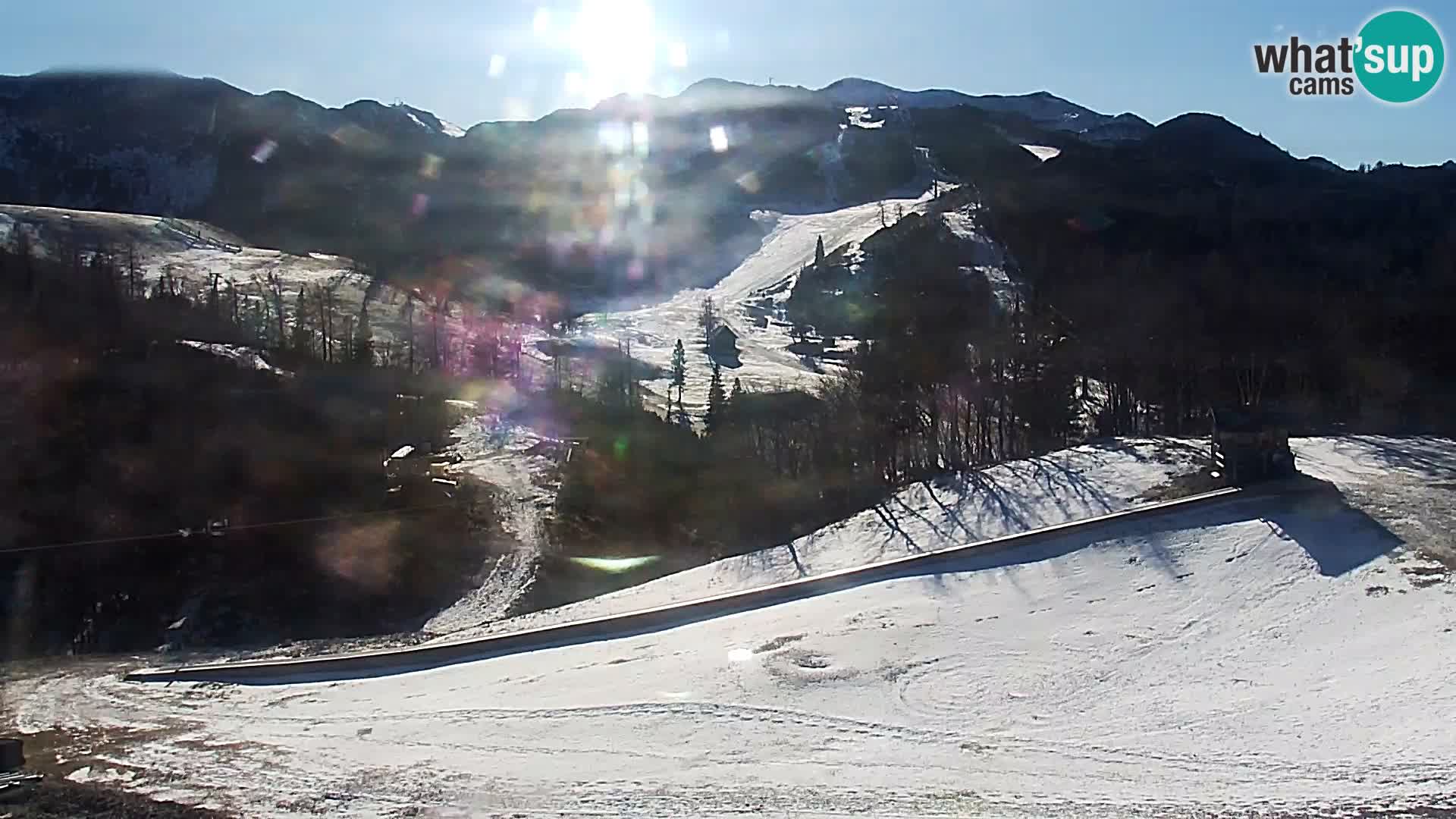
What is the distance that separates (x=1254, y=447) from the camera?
1792cm

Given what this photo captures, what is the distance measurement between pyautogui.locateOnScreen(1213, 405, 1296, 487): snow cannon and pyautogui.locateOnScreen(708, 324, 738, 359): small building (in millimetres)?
63735

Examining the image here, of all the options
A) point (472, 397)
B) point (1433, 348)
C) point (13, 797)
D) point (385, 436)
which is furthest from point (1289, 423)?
point (472, 397)

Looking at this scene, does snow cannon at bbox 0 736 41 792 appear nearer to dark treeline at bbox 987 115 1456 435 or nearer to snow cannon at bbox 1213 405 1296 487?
snow cannon at bbox 1213 405 1296 487

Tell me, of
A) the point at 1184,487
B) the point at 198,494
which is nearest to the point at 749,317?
the point at 198,494

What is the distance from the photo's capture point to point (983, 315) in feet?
225

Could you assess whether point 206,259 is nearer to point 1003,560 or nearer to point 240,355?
point 240,355

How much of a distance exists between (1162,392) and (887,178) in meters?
117

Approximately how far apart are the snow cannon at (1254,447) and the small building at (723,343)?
63735 mm

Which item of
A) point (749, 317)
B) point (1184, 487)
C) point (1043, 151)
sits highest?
point (1043, 151)

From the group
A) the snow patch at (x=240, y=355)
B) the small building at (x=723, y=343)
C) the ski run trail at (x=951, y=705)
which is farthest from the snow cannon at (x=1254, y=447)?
the small building at (x=723, y=343)

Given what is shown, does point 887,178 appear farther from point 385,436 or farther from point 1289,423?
point 1289,423

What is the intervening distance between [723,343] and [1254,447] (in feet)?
219

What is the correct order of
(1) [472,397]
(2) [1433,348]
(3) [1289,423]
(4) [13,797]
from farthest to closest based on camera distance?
(1) [472,397] < (2) [1433,348] < (3) [1289,423] < (4) [13,797]

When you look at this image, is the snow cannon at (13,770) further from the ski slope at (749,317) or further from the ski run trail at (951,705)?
the ski slope at (749,317)
